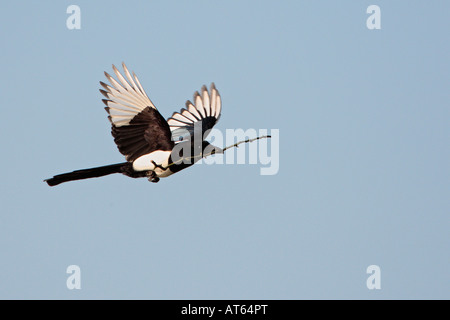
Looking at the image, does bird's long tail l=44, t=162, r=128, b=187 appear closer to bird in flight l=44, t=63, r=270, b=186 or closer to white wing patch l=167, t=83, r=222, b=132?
bird in flight l=44, t=63, r=270, b=186

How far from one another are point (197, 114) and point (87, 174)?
8.55 feet

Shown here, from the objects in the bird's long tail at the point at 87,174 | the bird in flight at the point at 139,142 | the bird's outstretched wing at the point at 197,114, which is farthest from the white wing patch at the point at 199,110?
the bird's long tail at the point at 87,174

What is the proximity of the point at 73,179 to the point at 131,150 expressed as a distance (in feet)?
2.65

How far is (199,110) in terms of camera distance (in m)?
11.3

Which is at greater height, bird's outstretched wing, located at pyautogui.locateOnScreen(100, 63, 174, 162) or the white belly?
bird's outstretched wing, located at pyautogui.locateOnScreen(100, 63, 174, 162)

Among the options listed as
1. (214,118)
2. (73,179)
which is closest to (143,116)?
(73,179)

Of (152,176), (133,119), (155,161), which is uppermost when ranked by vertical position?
(133,119)

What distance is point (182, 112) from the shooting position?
11.5m

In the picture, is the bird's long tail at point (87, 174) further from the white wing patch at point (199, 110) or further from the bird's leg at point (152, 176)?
the white wing patch at point (199, 110)

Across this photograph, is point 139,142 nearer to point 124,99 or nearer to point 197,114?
point 124,99

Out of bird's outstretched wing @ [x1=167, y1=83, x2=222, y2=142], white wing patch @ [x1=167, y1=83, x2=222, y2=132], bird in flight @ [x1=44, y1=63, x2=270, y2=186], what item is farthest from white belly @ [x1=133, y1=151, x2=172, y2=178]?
white wing patch @ [x1=167, y1=83, x2=222, y2=132]

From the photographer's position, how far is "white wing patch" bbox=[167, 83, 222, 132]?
11.1 metres

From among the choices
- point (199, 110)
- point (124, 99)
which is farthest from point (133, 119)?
point (199, 110)

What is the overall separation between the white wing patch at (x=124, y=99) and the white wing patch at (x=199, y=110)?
Answer: 1970 mm
